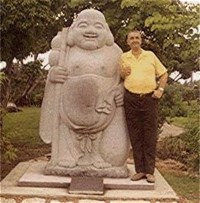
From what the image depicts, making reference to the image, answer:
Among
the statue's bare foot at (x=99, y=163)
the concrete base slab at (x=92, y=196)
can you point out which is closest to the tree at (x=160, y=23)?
the statue's bare foot at (x=99, y=163)

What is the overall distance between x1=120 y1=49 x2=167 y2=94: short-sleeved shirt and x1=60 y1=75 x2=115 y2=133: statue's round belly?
0.36 meters

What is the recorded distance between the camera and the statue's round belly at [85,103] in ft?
20.2

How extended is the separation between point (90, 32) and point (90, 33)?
11mm

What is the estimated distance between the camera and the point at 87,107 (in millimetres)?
6172

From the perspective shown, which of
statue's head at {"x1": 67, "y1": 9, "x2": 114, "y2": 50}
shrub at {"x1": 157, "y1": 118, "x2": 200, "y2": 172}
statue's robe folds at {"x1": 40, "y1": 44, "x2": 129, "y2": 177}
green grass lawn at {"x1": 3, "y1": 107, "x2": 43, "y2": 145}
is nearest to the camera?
statue's robe folds at {"x1": 40, "y1": 44, "x2": 129, "y2": 177}

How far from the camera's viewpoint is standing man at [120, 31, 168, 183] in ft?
19.5

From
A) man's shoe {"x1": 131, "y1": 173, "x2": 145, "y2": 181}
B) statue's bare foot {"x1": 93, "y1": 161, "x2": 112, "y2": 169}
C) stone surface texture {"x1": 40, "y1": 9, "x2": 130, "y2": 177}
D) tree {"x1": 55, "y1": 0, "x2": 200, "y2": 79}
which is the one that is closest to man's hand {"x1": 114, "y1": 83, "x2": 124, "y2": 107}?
stone surface texture {"x1": 40, "y1": 9, "x2": 130, "y2": 177}

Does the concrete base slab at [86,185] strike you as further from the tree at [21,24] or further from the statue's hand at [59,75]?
the tree at [21,24]

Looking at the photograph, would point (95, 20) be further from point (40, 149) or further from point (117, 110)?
point (40, 149)

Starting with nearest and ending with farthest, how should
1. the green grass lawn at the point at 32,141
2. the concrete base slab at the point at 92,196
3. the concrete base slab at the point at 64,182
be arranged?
1. the concrete base slab at the point at 92,196
2. the concrete base slab at the point at 64,182
3. the green grass lawn at the point at 32,141

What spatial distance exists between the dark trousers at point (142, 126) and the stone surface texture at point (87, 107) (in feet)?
0.70

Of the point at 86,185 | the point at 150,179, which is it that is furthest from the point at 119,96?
the point at 86,185

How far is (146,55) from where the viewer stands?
6.05m

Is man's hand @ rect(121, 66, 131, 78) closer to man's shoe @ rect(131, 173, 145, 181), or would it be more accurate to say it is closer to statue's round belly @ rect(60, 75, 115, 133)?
statue's round belly @ rect(60, 75, 115, 133)
